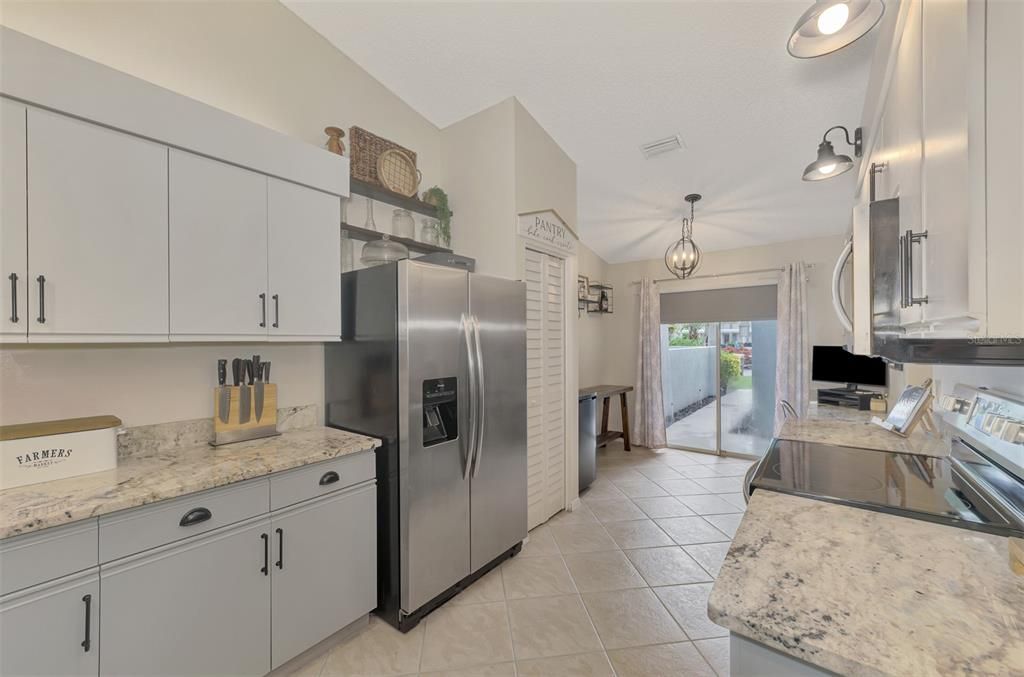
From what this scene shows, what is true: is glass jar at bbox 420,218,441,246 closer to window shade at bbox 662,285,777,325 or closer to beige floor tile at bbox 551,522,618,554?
beige floor tile at bbox 551,522,618,554

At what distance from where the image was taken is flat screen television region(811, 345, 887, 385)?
12.3 ft

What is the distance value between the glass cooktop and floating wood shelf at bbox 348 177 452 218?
238 centimetres

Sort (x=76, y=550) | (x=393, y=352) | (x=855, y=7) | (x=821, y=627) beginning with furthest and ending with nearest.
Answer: (x=393, y=352)
(x=855, y=7)
(x=76, y=550)
(x=821, y=627)

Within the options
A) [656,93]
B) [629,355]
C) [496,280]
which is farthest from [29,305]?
[629,355]

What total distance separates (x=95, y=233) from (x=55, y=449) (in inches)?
29.6

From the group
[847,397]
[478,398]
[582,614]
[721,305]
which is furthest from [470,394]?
[721,305]

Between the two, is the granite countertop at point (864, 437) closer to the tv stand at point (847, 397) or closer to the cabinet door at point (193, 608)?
the tv stand at point (847, 397)

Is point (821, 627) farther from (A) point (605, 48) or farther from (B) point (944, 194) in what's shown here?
(A) point (605, 48)

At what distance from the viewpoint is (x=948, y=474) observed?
1.32m

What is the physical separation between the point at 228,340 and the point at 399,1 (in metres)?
1.90

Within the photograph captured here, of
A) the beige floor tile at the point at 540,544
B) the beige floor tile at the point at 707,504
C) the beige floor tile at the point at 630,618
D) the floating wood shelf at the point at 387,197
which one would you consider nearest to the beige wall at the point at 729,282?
the beige floor tile at the point at 707,504

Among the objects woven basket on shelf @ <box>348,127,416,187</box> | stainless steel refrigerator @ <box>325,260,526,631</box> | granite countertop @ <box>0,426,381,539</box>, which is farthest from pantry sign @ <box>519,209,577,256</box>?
granite countertop @ <box>0,426,381,539</box>

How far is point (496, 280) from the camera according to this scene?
2.33 meters

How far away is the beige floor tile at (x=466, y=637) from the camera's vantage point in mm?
1763
